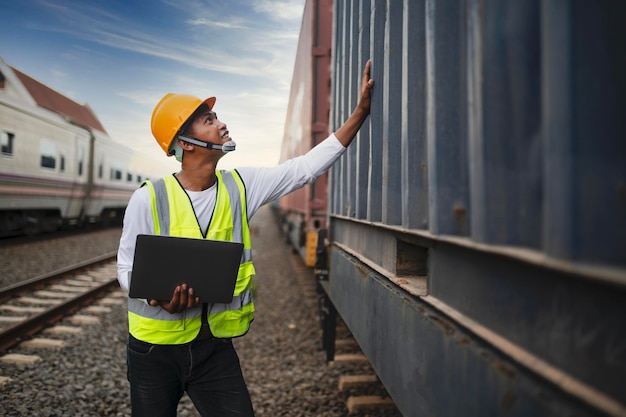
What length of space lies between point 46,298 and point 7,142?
20.2 feet

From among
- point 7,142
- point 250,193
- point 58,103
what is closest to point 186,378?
point 250,193

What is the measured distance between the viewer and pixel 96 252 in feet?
37.7

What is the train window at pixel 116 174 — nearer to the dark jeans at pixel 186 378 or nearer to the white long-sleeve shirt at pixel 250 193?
the white long-sleeve shirt at pixel 250 193

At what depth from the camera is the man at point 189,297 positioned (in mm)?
1972

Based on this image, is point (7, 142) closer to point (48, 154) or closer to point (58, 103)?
point (48, 154)

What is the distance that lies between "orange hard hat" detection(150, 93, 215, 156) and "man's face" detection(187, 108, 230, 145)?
58mm

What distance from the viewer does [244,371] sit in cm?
432

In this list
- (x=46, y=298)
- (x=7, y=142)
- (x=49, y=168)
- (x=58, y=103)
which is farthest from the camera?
(x=58, y=103)

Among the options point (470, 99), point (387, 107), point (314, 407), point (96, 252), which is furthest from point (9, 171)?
point (470, 99)

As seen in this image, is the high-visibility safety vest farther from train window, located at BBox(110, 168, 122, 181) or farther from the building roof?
train window, located at BBox(110, 168, 122, 181)

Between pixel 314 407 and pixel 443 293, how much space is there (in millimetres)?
2499

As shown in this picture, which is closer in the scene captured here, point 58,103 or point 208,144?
point 208,144

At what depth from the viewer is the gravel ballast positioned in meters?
3.58

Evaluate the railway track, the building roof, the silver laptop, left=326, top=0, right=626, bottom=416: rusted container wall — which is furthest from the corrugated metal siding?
the building roof
